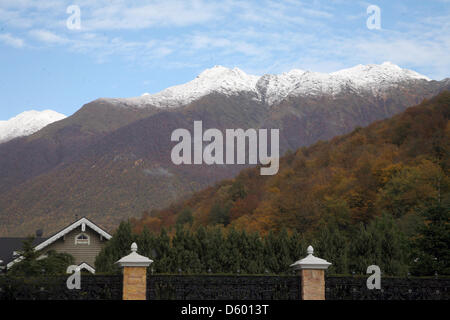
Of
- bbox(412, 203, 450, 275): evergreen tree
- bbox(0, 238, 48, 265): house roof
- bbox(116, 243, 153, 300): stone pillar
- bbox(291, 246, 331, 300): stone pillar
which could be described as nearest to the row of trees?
bbox(0, 238, 48, 265): house roof

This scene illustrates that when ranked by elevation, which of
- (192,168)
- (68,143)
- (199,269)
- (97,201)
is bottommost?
(199,269)

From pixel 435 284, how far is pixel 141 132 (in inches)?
6336

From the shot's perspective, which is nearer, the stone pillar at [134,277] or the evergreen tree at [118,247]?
the stone pillar at [134,277]

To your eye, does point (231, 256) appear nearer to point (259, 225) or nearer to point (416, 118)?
point (259, 225)

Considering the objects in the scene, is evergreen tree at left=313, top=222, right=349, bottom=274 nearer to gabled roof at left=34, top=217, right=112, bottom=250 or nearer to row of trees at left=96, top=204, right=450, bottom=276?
row of trees at left=96, top=204, right=450, bottom=276

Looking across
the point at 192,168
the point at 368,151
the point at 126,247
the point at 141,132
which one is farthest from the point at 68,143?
the point at 126,247

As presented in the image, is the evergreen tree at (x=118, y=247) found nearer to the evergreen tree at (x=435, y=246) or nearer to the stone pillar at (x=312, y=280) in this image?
the evergreen tree at (x=435, y=246)

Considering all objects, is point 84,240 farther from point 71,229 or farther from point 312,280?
point 312,280

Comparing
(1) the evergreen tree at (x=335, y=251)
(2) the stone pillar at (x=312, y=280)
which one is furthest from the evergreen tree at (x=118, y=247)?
(2) the stone pillar at (x=312, y=280)

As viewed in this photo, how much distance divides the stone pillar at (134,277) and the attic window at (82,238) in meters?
22.9

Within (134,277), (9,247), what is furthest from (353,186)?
(134,277)

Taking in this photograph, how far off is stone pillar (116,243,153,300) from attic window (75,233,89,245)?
75.1ft

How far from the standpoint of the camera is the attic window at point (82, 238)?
3469 cm

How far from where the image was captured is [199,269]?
28.5 metres
